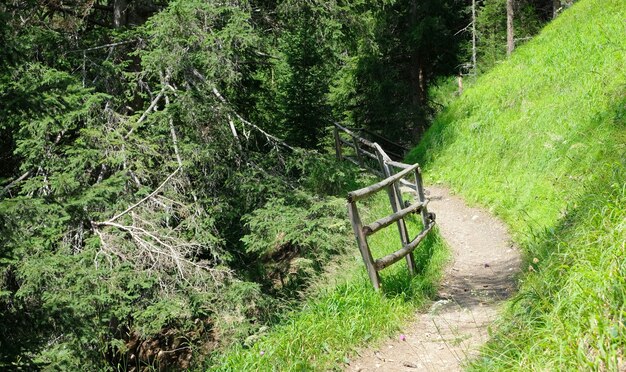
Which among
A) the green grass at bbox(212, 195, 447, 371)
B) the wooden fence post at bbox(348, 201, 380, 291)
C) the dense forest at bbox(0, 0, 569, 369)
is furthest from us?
→ the dense forest at bbox(0, 0, 569, 369)

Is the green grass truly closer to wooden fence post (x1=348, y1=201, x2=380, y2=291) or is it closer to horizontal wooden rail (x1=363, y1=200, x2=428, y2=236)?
wooden fence post (x1=348, y1=201, x2=380, y2=291)

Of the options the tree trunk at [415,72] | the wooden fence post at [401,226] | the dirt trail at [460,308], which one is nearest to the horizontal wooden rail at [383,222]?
the wooden fence post at [401,226]

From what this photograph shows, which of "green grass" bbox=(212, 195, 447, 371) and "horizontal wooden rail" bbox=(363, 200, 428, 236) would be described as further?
"horizontal wooden rail" bbox=(363, 200, 428, 236)

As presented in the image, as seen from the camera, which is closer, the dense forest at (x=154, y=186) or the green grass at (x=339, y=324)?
the green grass at (x=339, y=324)

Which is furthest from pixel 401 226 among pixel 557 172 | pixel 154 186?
pixel 154 186

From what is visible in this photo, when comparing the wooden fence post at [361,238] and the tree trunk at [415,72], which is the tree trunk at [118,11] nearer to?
the wooden fence post at [361,238]

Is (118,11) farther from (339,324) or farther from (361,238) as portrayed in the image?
(339,324)

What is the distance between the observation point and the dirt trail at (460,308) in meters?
5.03

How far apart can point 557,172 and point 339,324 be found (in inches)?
195

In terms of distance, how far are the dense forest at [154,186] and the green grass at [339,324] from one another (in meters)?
1.71

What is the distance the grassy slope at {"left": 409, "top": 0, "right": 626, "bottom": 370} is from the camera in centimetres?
352

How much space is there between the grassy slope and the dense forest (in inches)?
123

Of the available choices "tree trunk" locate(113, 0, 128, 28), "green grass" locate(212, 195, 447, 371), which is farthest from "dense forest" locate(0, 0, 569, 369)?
"green grass" locate(212, 195, 447, 371)

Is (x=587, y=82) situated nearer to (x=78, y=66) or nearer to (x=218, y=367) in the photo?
(x=218, y=367)
